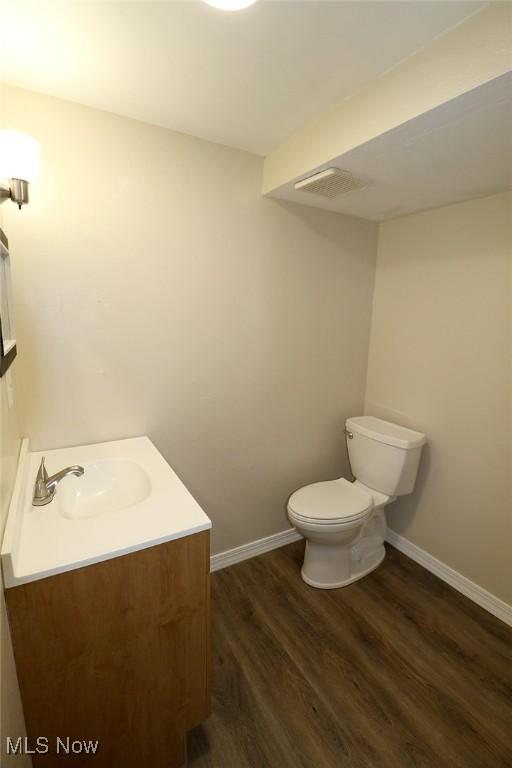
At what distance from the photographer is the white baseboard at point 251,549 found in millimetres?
2062

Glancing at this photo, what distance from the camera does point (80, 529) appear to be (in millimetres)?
1006

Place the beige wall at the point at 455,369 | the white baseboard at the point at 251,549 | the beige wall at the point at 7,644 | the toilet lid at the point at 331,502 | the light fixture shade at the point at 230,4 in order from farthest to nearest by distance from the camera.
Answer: the white baseboard at the point at 251,549 < the toilet lid at the point at 331,502 < the beige wall at the point at 455,369 < the light fixture shade at the point at 230,4 < the beige wall at the point at 7,644

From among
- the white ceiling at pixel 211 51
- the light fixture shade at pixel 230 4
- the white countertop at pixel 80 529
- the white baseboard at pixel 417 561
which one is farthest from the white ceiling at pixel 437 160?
the white baseboard at pixel 417 561

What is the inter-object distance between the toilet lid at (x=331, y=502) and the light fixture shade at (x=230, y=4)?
1.90m

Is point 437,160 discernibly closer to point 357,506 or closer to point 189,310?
point 189,310

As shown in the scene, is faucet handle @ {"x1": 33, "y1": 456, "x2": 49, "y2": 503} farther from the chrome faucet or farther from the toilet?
the toilet

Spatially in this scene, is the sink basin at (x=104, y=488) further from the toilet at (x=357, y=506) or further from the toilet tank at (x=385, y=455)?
the toilet tank at (x=385, y=455)

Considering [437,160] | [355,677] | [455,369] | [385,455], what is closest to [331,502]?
[385,455]

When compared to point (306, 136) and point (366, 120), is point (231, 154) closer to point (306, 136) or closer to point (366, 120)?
point (306, 136)

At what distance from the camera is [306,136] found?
1478 mm

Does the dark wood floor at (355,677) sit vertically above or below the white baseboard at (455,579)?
below

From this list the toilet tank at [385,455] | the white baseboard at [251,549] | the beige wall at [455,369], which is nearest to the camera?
the beige wall at [455,369]
